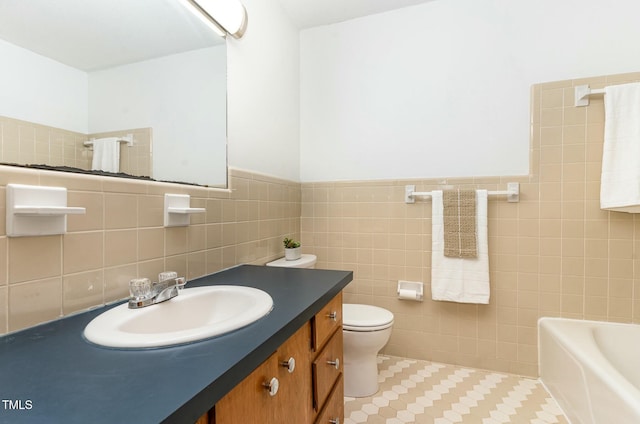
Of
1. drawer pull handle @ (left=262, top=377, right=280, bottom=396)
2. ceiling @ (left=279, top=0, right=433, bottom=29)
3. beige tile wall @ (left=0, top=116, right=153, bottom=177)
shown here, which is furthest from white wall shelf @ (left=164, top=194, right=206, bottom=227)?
ceiling @ (left=279, top=0, right=433, bottom=29)

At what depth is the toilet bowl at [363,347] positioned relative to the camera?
1654mm

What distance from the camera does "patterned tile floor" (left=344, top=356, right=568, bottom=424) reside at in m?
1.53

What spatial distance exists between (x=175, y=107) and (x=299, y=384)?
43.6 inches

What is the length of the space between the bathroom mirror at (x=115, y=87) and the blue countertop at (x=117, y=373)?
16.8 inches

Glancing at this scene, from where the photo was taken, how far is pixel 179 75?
52.2 inches

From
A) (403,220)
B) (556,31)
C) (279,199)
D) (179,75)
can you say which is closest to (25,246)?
(179,75)

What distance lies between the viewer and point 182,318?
38.9 inches

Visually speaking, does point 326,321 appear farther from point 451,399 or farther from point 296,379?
point 451,399

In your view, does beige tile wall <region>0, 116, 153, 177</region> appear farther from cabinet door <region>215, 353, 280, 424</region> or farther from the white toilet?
the white toilet

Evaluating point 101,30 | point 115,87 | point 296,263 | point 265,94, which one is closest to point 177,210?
point 115,87

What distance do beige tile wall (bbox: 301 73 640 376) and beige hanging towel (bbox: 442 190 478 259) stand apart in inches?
4.5

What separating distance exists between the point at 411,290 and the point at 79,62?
193 centimetres

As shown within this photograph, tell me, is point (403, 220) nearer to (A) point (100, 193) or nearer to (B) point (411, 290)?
(B) point (411, 290)

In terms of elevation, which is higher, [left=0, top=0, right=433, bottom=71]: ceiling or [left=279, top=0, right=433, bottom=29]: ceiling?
[left=279, top=0, right=433, bottom=29]: ceiling
